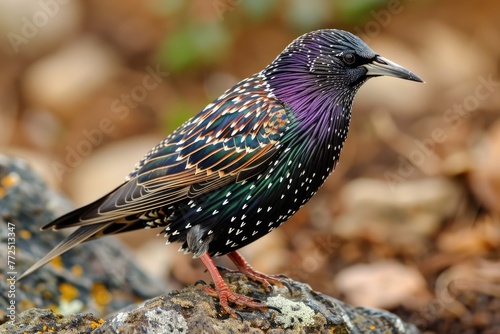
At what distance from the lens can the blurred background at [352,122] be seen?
20.7ft

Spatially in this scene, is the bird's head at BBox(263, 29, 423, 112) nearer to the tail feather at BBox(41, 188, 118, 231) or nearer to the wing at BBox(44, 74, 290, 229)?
the wing at BBox(44, 74, 290, 229)

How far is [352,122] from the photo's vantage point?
8.30 meters

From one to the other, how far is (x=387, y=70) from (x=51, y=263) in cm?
225

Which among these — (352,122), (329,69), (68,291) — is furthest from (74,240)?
(352,122)

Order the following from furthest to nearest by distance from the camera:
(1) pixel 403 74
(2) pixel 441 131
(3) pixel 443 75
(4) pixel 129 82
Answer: (4) pixel 129 82
(3) pixel 443 75
(2) pixel 441 131
(1) pixel 403 74

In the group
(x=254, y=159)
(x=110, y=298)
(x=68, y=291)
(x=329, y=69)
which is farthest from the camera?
(x=110, y=298)

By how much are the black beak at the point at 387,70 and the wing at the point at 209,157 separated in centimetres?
46

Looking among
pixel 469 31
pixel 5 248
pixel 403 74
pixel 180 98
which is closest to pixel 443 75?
pixel 469 31

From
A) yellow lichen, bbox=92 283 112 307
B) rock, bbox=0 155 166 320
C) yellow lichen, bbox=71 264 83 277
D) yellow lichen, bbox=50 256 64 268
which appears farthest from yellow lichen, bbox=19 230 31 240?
yellow lichen, bbox=92 283 112 307

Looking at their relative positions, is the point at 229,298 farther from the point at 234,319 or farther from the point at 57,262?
the point at 57,262

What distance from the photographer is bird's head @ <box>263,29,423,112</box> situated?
3.88 m

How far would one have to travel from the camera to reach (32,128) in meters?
9.66

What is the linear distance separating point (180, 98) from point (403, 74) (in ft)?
19.6

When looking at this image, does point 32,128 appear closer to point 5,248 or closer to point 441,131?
point 441,131
